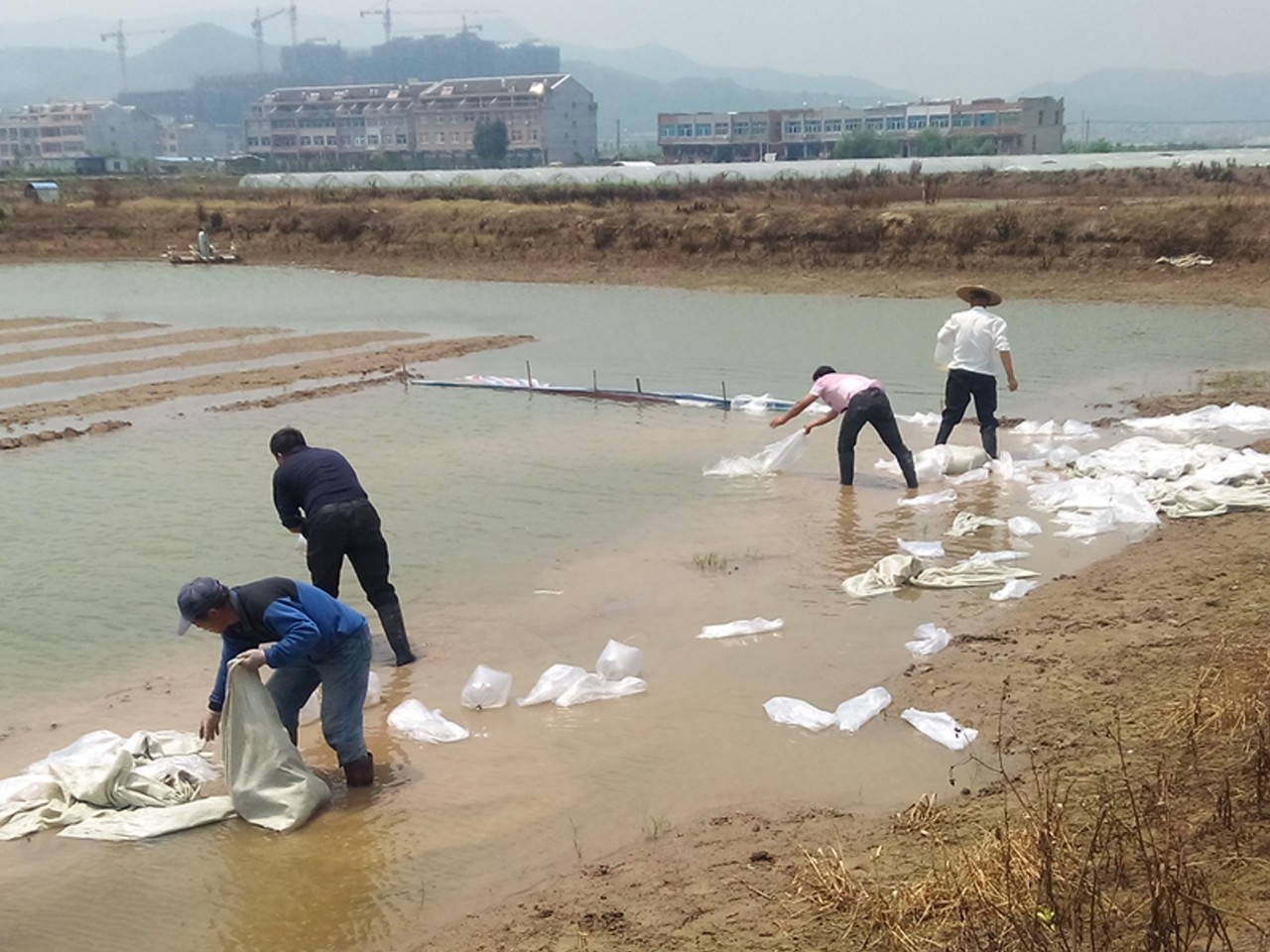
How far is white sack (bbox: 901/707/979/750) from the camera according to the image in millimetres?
5270

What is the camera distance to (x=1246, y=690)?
466cm

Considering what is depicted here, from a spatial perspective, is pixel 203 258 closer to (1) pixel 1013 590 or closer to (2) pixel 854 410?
(2) pixel 854 410

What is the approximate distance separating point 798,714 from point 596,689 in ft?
3.34

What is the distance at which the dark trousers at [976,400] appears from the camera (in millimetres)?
10180

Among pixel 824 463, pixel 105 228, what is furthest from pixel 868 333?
pixel 105 228

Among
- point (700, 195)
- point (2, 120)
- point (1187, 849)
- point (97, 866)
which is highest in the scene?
point (2, 120)

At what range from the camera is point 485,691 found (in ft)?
20.0

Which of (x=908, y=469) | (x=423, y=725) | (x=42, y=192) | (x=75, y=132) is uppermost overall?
(x=75, y=132)

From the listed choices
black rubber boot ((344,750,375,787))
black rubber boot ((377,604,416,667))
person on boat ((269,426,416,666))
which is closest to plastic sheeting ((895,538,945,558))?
black rubber boot ((377,604,416,667))

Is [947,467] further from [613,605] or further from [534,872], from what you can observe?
[534,872]

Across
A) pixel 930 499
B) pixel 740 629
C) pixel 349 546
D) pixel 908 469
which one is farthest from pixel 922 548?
pixel 349 546

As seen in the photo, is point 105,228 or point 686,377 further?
point 105,228

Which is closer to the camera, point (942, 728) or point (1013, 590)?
point (942, 728)

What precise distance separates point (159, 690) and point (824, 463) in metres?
6.32
